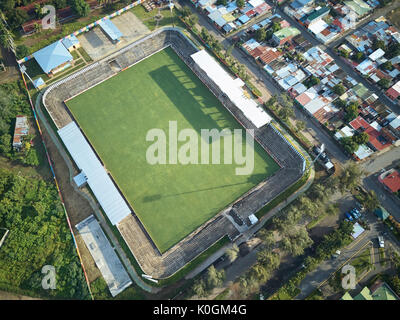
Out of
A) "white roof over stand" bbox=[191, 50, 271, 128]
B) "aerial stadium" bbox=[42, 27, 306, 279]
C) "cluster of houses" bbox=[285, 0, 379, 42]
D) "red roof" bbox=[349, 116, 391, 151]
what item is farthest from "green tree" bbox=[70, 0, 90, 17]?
"red roof" bbox=[349, 116, 391, 151]

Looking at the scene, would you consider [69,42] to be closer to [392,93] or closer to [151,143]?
[151,143]

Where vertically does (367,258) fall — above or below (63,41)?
below

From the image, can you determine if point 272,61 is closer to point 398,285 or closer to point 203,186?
point 203,186

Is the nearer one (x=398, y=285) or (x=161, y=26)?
(x=398, y=285)

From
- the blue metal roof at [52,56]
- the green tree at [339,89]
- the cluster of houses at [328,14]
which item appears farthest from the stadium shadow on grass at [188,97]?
the cluster of houses at [328,14]

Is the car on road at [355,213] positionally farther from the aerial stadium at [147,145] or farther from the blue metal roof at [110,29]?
the blue metal roof at [110,29]

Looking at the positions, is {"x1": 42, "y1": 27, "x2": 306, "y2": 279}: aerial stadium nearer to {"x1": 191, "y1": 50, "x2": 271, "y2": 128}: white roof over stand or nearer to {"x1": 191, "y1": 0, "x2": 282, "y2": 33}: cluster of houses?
{"x1": 191, "y1": 50, "x2": 271, "y2": 128}: white roof over stand

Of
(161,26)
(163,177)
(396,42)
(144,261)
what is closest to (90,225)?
(144,261)
